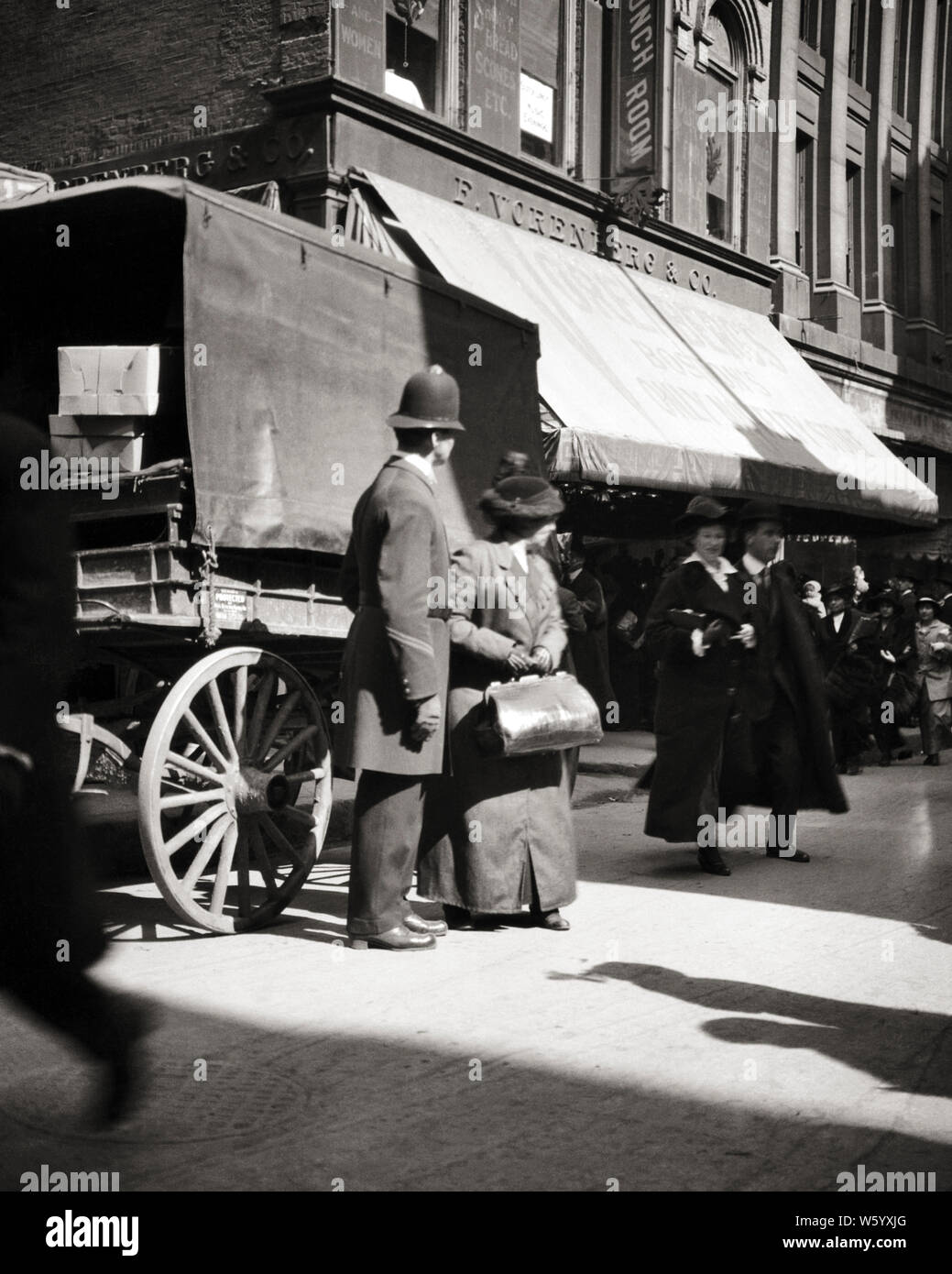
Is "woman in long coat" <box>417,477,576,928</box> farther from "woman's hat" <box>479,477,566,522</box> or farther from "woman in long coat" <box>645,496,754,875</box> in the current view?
"woman in long coat" <box>645,496,754,875</box>

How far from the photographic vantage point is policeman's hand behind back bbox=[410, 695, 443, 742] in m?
6.09

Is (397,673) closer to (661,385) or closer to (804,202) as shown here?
(661,385)

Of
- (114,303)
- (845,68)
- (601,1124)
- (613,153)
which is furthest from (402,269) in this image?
(845,68)

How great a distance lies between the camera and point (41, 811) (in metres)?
3.29

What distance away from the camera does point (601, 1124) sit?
4059 millimetres

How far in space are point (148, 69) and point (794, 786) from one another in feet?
34.3

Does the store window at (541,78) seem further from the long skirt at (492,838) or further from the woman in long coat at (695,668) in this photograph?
the long skirt at (492,838)

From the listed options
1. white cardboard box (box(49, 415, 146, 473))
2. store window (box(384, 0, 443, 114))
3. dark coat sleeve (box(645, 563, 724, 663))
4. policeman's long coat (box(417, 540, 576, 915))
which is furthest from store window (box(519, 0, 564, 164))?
policeman's long coat (box(417, 540, 576, 915))

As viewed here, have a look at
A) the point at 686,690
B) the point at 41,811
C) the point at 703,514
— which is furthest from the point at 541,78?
the point at 41,811

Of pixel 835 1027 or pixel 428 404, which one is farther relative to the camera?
pixel 428 404

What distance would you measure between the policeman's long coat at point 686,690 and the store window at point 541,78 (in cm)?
965

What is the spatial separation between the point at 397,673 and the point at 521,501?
1.18 metres

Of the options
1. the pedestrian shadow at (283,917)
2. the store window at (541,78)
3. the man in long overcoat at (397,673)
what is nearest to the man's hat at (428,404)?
the man in long overcoat at (397,673)
